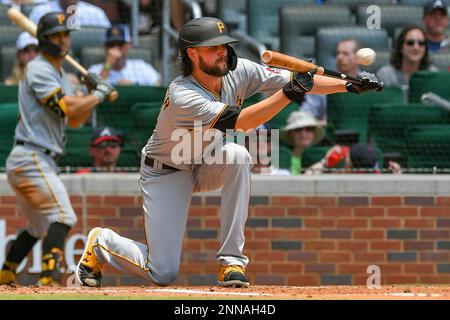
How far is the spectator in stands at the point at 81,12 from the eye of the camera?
10727mm

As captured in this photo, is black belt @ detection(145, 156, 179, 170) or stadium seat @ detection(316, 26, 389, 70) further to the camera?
stadium seat @ detection(316, 26, 389, 70)

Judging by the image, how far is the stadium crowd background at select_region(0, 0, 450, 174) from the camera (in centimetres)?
934

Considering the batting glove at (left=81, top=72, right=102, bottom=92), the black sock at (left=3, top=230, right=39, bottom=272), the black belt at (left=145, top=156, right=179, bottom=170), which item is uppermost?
the batting glove at (left=81, top=72, right=102, bottom=92)

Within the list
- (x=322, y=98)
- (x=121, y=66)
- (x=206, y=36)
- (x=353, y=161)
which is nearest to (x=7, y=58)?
(x=121, y=66)

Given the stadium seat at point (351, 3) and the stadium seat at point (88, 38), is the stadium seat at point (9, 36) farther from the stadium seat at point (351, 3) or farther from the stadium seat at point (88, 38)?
the stadium seat at point (351, 3)

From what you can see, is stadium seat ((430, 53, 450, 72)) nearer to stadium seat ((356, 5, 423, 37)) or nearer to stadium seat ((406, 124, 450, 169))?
stadium seat ((356, 5, 423, 37))

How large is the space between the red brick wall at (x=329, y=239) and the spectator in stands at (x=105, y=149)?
0.27 meters

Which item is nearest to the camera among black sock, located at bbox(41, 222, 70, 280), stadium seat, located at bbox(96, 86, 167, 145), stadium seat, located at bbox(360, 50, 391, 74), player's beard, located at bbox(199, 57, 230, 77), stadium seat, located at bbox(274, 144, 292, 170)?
player's beard, located at bbox(199, 57, 230, 77)

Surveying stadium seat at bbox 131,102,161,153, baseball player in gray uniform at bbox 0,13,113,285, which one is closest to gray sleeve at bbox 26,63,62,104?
baseball player in gray uniform at bbox 0,13,113,285

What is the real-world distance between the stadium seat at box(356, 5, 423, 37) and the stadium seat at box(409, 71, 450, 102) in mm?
1194

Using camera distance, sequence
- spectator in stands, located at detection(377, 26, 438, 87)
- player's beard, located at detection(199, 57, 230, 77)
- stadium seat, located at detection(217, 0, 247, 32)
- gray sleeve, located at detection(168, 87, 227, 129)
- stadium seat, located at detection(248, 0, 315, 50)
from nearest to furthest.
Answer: gray sleeve, located at detection(168, 87, 227, 129) → player's beard, located at detection(199, 57, 230, 77) → spectator in stands, located at detection(377, 26, 438, 87) → stadium seat, located at detection(248, 0, 315, 50) → stadium seat, located at detection(217, 0, 247, 32)
